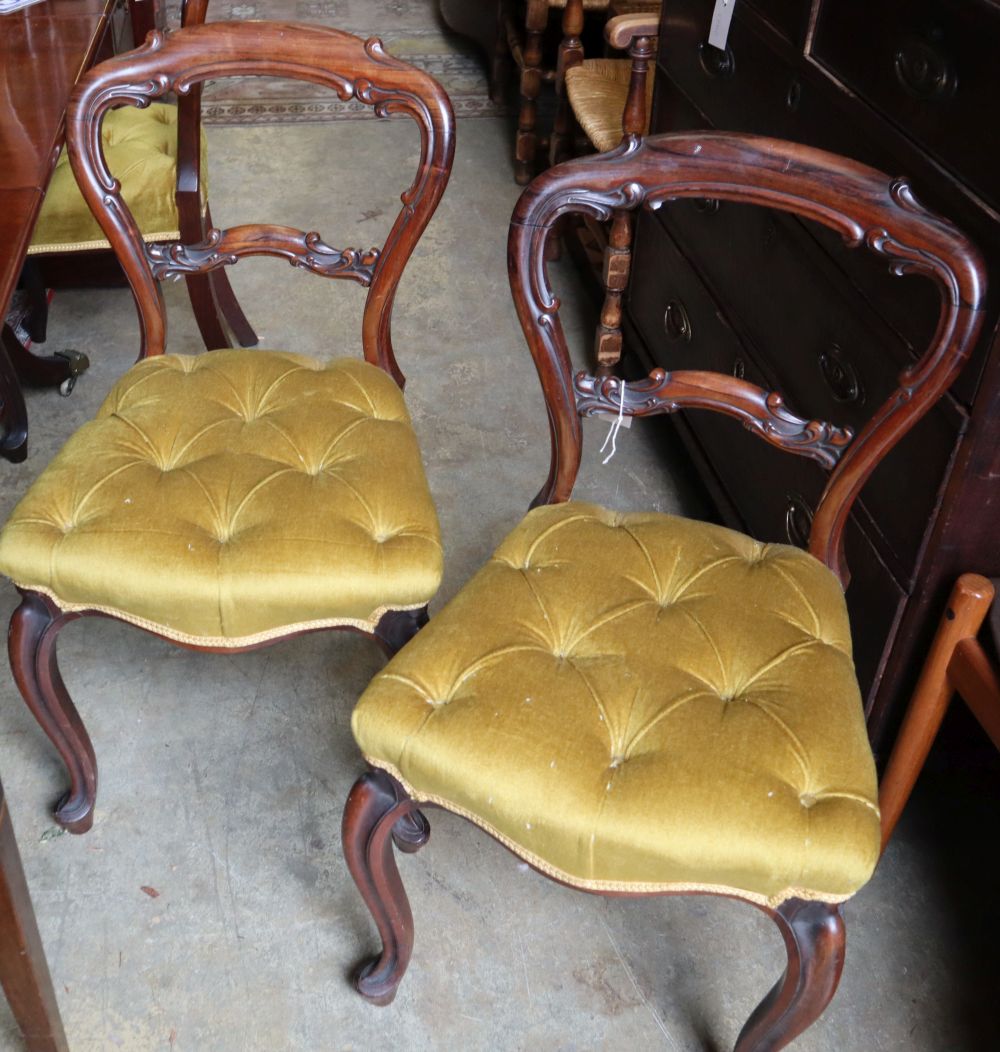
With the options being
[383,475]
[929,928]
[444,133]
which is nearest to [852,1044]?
[929,928]

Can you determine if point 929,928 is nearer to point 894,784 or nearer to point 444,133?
point 894,784

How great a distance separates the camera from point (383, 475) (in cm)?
148

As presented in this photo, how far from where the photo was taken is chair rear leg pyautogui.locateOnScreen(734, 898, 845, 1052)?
1120 mm

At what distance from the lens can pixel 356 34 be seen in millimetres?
3891

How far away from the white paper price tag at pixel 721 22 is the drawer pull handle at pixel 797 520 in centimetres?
72

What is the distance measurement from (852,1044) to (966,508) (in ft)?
2.24

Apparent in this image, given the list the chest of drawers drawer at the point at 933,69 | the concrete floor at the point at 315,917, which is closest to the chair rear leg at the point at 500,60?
the concrete floor at the point at 315,917

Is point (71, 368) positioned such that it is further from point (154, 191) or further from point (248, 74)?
point (248, 74)

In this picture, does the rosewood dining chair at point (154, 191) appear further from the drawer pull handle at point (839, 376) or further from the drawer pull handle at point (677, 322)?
the drawer pull handle at point (839, 376)

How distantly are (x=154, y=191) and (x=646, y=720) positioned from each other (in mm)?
1547

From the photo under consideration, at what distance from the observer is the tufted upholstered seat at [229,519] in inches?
53.3

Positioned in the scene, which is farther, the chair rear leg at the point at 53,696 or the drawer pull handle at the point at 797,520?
the drawer pull handle at the point at 797,520

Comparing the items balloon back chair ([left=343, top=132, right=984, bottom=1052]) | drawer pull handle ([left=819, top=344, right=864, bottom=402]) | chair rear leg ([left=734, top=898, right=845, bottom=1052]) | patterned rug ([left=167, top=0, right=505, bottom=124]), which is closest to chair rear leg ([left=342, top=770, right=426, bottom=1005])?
balloon back chair ([left=343, top=132, right=984, bottom=1052])

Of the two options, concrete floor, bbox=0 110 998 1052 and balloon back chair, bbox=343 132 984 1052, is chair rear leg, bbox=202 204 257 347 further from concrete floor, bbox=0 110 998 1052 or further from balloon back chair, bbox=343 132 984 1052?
balloon back chair, bbox=343 132 984 1052
